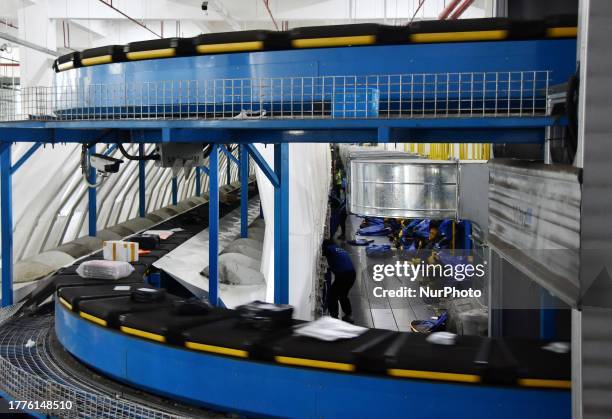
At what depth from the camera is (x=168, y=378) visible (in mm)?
5988

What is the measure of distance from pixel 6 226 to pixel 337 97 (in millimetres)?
5633

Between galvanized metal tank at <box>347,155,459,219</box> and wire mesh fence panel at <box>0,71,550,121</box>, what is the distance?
1.77m

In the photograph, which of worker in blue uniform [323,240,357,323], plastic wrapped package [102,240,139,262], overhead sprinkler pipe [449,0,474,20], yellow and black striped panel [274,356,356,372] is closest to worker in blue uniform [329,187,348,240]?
overhead sprinkler pipe [449,0,474,20]

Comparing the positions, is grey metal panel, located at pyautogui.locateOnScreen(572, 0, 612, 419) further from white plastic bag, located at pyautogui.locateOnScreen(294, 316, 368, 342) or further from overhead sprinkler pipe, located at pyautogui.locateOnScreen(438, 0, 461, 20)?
overhead sprinkler pipe, located at pyautogui.locateOnScreen(438, 0, 461, 20)

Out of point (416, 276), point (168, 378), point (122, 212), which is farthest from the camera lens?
point (122, 212)

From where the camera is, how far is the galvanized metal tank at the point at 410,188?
858 centimetres

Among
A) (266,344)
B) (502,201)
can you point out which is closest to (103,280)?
(266,344)

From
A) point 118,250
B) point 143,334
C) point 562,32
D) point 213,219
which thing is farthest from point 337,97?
point 118,250

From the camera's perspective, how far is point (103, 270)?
8242 mm

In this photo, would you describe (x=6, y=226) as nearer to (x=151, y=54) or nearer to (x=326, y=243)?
Result: (x=151, y=54)

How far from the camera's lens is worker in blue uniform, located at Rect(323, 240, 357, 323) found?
13.8m

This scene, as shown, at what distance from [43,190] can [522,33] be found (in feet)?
40.0

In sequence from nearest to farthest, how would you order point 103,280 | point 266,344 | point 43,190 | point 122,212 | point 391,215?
point 266,344 < point 103,280 < point 391,215 < point 43,190 < point 122,212

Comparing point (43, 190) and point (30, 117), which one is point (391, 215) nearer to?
point (30, 117)
